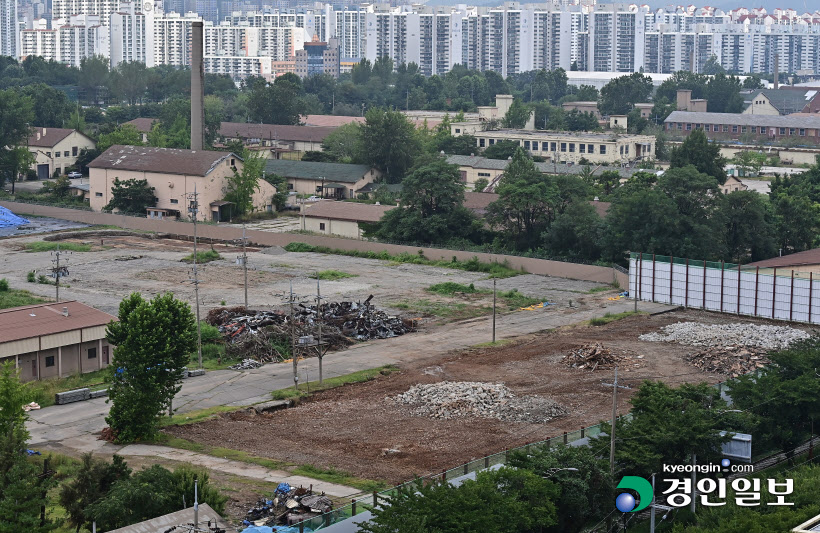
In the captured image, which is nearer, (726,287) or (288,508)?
(288,508)

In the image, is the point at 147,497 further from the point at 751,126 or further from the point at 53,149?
the point at 751,126

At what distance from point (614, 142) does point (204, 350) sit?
52.3 m

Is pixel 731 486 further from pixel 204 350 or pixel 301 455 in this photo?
→ pixel 204 350

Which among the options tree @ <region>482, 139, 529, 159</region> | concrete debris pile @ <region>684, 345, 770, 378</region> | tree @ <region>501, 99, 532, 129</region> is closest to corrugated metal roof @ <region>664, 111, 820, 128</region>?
tree @ <region>501, 99, 532, 129</region>

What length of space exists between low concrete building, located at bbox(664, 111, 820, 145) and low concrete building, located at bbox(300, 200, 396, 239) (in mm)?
48710

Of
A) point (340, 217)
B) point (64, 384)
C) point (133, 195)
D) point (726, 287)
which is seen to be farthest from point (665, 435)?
point (133, 195)

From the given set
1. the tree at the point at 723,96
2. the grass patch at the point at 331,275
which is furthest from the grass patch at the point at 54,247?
the tree at the point at 723,96

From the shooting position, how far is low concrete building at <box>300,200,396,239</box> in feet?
189

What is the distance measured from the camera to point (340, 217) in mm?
57969

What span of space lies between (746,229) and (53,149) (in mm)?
48697

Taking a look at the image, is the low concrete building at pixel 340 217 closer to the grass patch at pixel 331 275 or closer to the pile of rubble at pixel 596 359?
the grass patch at pixel 331 275

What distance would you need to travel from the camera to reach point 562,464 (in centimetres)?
2189

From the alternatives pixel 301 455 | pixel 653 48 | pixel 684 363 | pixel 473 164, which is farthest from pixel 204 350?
pixel 653 48

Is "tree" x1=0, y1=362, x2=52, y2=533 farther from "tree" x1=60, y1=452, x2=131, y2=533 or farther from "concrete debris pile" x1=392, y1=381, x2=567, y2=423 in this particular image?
"concrete debris pile" x1=392, y1=381, x2=567, y2=423
